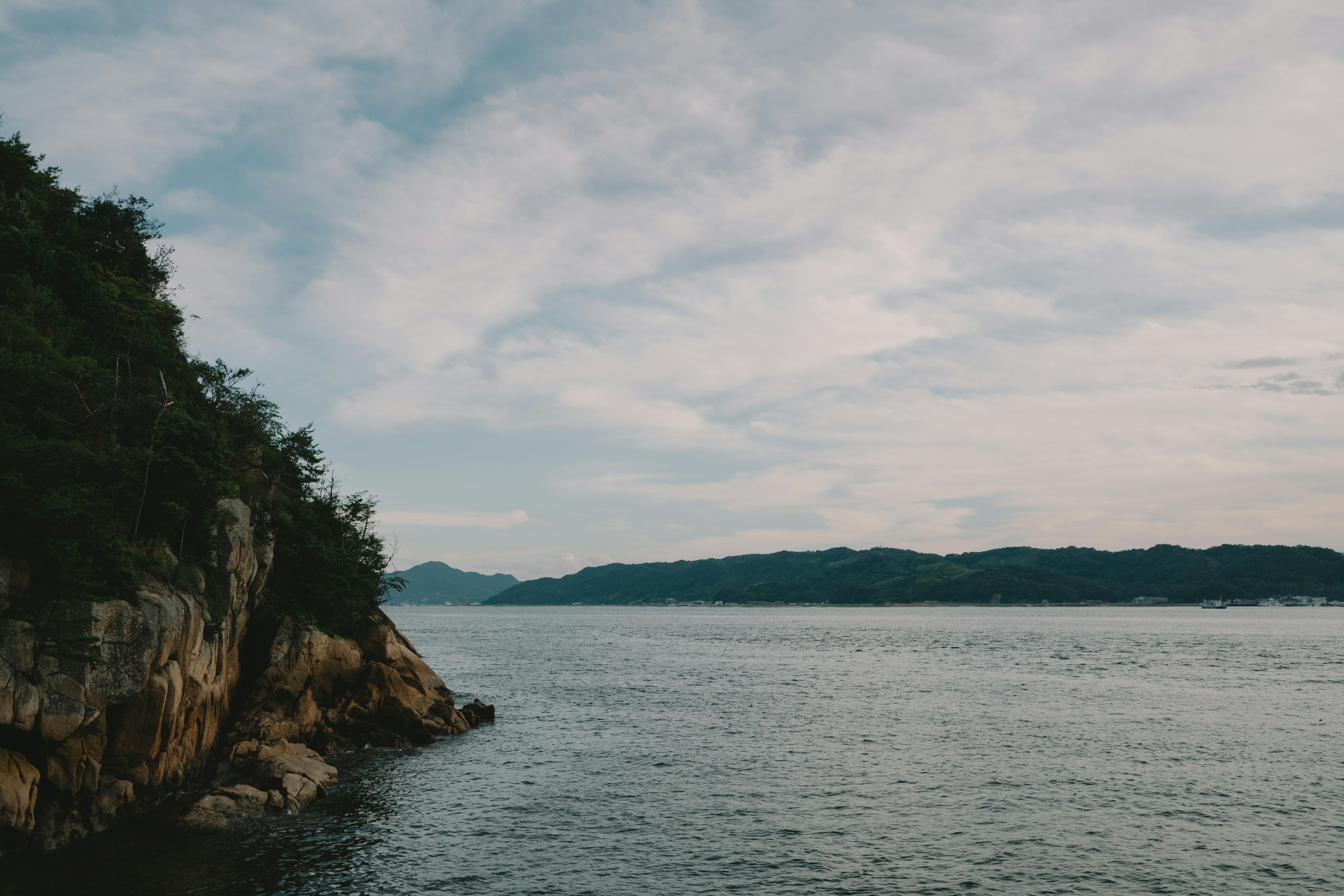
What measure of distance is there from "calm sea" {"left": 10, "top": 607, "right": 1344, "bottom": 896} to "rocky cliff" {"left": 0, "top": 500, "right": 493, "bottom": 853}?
1820mm

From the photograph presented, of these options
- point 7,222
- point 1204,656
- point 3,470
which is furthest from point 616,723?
point 1204,656

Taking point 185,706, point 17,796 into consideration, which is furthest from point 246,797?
point 17,796

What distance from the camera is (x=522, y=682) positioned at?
77.2 metres

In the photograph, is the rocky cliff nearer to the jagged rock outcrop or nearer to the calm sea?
the jagged rock outcrop

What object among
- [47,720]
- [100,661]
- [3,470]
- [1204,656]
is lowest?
[1204,656]

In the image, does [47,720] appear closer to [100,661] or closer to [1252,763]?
[100,661]

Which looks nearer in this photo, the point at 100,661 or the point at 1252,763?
the point at 100,661

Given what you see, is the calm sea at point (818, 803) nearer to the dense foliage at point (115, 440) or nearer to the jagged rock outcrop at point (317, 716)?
the jagged rock outcrop at point (317, 716)

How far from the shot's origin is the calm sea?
25.3 metres

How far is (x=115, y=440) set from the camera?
31047 mm

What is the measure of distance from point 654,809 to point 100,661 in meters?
21.0

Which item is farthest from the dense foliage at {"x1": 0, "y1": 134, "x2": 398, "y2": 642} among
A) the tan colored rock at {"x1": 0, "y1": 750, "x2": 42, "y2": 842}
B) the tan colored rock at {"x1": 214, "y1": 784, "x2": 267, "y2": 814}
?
the tan colored rock at {"x1": 214, "y1": 784, "x2": 267, "y2": 814}

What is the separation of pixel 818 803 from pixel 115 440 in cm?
3228

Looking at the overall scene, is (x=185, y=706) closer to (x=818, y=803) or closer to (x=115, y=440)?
(x=115, y=440)
